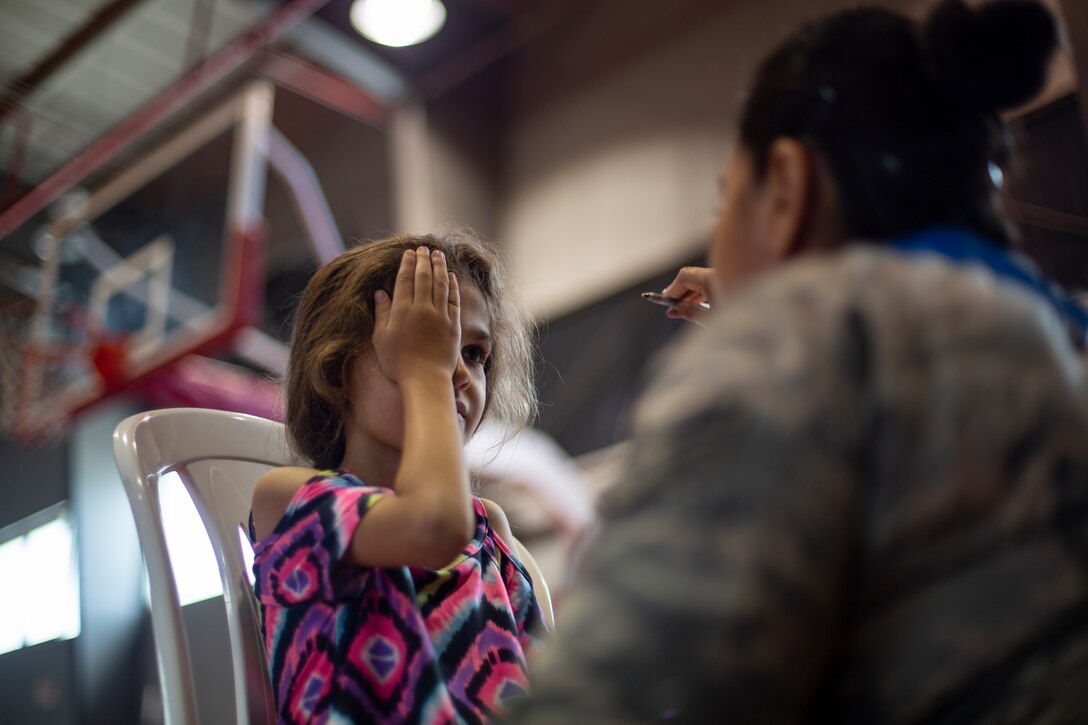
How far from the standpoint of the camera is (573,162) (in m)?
4.23

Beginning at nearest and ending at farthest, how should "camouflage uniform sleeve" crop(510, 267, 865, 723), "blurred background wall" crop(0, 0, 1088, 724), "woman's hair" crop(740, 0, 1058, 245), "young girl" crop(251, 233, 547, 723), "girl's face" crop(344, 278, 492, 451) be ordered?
1. "camouflage uniform sleeve" crop(510, 267, 865, 723)
2. "woman's hair" crop(740, 0, 1058, 245)
3. "young girl" crop(251, 233, 547, 723)
4. "girl's face" crop(344, 278, 492, 451)
5. "blurred background wall" crop(0, 0, 1088, 724)

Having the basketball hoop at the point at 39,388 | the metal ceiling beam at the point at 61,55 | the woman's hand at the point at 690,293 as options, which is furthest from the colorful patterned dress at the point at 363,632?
the metal ceiling beam at the point at 61,55

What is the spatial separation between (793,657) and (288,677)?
0.48m

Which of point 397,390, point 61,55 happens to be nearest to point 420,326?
point 397,390

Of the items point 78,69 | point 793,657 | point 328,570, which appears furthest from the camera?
point 78,69

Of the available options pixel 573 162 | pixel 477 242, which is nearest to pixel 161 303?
pixel 573 162

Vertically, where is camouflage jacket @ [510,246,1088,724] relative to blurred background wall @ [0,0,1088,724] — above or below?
below

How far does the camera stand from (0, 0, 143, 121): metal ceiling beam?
385 cm

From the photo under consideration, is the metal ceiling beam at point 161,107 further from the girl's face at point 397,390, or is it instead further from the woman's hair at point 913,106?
the woman's hair at point 913,106

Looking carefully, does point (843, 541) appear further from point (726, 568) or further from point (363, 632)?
point (363, 632)

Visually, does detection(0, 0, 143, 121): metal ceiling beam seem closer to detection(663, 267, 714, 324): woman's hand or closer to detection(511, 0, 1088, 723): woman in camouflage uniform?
detection(663, 267, 714, 324): woman's hand

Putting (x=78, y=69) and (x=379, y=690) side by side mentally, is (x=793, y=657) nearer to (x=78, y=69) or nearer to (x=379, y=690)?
(x=379, y=690)

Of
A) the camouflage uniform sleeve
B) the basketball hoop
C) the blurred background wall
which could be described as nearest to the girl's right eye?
the camouflage uniform sleeve

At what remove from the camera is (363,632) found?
70 cm
